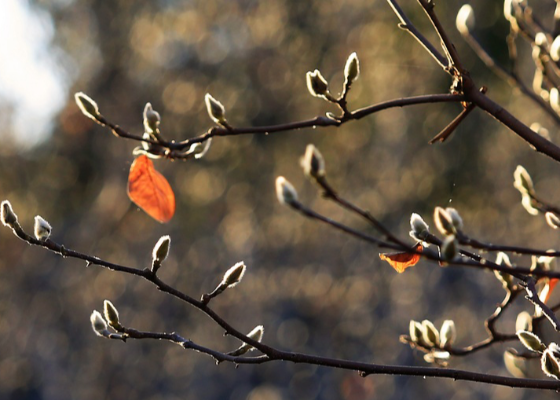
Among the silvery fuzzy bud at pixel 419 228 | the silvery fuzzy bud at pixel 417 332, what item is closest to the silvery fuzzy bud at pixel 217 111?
the silvery fuzzy bud at pixel 419 228

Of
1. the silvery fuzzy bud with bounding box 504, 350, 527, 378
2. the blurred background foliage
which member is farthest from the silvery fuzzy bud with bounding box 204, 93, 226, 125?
the blurred background foliage

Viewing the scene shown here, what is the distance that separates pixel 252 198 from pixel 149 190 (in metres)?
8.25

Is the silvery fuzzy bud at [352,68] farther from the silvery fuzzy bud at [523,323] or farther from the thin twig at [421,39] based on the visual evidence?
the silvery fuzzy bud at [523,323]

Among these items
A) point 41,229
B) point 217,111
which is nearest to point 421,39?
point 217,111

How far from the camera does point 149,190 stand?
1506 millimetres

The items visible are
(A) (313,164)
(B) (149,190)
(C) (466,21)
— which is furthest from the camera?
(C) (466,21)

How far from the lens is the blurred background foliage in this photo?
7.32 meters

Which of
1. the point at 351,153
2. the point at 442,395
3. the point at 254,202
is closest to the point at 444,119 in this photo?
the point at 351,153

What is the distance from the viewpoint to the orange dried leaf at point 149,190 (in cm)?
148

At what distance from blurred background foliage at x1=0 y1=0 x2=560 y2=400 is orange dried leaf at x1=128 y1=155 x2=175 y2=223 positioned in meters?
4.63

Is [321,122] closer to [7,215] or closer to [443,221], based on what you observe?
[443,221]

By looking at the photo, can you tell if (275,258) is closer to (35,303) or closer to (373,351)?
(373,351)

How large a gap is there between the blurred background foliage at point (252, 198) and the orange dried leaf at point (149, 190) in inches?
182

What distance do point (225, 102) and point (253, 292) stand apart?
3.18 meters
